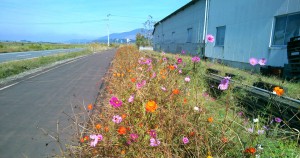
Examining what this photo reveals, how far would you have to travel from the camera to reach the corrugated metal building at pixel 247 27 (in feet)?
28.6

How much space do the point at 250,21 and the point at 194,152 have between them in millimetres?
10524

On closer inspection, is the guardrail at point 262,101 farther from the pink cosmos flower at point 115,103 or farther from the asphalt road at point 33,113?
the asphalt road at point 33,113


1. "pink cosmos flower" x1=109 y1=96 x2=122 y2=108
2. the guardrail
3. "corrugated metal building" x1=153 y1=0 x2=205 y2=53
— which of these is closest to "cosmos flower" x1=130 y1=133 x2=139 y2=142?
"pink cosmos flower" x1=109 y1=96 x2=122 y2=108

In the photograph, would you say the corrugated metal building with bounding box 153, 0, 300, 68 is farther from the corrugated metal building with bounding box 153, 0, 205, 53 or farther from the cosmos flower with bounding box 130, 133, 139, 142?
the cosmos flower with bounding box 130, 133, 139, 142

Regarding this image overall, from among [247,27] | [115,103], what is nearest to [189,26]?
[247,27]

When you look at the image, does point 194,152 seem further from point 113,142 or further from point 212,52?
point 212,52

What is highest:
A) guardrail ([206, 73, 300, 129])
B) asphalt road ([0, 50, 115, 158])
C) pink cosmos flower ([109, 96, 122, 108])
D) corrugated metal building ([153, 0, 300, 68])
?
corrugated metal building ([153, 0, 300, 68])

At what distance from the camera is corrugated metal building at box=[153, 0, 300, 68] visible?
872 centimetres

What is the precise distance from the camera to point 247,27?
36.8 feet

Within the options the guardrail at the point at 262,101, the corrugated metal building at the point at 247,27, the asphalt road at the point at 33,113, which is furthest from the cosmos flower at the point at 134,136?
the corrugated metal building at the point at 247,27

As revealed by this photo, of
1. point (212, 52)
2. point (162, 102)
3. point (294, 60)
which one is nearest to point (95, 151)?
point (162, 102)

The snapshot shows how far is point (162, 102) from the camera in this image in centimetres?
342

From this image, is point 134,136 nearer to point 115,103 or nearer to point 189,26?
point 115,103

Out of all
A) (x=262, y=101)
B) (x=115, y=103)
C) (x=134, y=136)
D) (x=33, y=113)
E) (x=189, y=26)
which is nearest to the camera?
(x=134, y=136)
